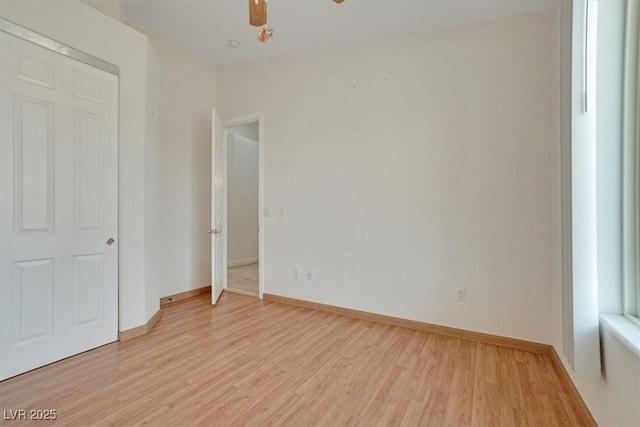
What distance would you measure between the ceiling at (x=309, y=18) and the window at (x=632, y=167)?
4.91ft

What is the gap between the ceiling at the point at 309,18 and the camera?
269cm

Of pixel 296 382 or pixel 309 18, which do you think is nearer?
pixel 296 382

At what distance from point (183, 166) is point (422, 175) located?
9.45 feet

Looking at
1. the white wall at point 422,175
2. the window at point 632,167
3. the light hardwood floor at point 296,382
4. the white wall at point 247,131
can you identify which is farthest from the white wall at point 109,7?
the window at point 632,167

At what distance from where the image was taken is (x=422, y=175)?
119 inches

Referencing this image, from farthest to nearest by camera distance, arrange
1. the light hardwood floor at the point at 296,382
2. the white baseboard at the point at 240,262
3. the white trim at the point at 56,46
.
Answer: the white baseboard at the point at 240,262 → the white trim at the point at 56,46 → the light hardwood floor at the point at 296,382

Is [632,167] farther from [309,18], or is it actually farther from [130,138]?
[130,138]

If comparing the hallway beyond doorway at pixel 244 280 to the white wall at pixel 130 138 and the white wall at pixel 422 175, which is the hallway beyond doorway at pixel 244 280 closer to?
the white wall at pixel 422 175

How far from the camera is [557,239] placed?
2391mm

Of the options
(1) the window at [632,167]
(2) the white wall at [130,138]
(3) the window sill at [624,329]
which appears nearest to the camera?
(3) the window sill at [624,329]

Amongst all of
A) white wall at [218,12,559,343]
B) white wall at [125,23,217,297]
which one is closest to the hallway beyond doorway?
white wall at [125,23,217,297]

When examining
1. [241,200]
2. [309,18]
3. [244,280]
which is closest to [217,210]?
[244,280]

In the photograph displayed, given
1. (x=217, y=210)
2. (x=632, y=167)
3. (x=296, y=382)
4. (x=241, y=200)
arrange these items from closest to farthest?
(x=632, y=167) → (x=296, y=382) → (x=217, y=210) → (x=241, y=200)

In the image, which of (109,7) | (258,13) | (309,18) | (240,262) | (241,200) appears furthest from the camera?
(241,200)
